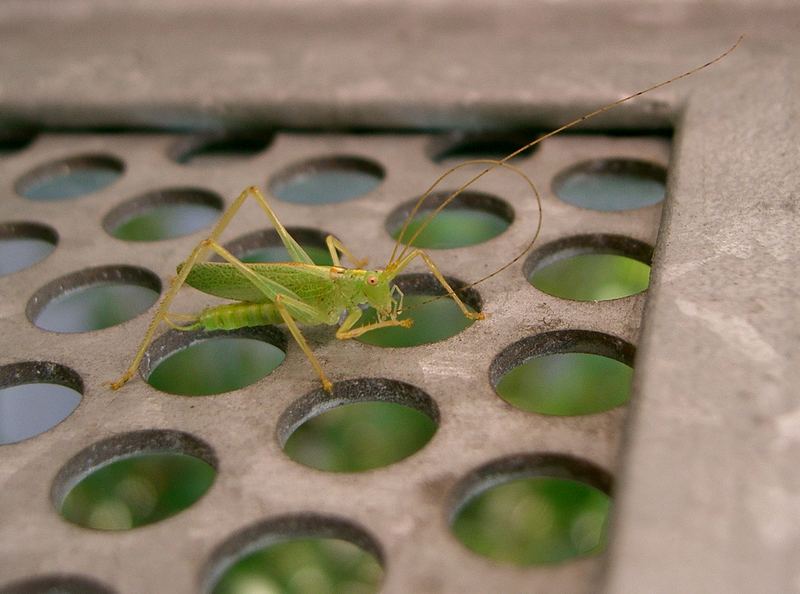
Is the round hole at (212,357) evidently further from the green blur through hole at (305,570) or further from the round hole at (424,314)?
the green blur through hole at (305,570)

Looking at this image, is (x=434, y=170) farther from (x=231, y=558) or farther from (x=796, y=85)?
(x=231, y=558)

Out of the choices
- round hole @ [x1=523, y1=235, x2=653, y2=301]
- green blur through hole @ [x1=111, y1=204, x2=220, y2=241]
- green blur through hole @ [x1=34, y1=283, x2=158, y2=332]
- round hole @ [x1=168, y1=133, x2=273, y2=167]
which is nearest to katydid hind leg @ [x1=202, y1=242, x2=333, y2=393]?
green blur through hole @ [x1=34, y1=283, x2=158, y2=332]

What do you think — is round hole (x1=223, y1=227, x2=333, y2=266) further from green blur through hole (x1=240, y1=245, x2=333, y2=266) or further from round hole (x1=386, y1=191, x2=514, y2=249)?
round hole (x1=386, y1=191, x2=514, y2=249)

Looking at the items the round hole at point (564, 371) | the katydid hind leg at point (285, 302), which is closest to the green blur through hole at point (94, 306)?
the katydid hind leg at point (285, 302)

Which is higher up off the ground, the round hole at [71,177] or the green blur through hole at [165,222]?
the round hole at [71,177]

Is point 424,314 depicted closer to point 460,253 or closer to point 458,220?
point 460,253

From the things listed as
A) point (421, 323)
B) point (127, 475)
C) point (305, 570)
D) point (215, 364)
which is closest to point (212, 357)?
point (215, 364)
